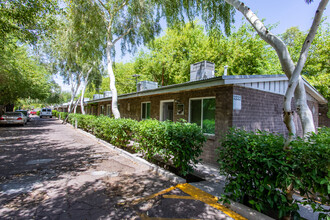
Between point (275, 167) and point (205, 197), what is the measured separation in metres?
1.71

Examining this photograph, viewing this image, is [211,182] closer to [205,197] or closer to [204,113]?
[205,197]

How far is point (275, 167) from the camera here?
8.02 ft

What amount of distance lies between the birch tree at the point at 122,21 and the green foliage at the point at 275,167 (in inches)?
307

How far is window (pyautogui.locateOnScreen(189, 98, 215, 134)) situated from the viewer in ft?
21.2

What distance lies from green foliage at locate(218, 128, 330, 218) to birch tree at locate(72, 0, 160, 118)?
25.6ft

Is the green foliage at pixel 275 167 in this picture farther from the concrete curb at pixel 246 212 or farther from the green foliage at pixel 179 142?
the green foliage at pixel 179 142

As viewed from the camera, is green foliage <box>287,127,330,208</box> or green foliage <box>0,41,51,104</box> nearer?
green foliage <box>287,127,330,208</box>

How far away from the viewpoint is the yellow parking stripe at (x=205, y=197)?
304 centimetres

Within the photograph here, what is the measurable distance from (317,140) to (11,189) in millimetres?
5888

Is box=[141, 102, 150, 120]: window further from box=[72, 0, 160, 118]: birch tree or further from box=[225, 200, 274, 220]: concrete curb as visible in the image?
box=[225, 200, 274, 220]: concrete curb

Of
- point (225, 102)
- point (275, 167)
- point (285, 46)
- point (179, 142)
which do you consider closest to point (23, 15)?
point (179, 142)

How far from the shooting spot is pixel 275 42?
11.1 ft

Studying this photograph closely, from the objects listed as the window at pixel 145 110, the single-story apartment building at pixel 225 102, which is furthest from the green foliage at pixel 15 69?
the single-story apartment building at pixel 225 102

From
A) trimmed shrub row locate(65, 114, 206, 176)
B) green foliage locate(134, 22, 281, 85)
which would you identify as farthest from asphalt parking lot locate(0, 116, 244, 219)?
green foliage locate(134, 22, 281, 85)
